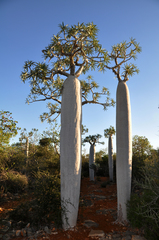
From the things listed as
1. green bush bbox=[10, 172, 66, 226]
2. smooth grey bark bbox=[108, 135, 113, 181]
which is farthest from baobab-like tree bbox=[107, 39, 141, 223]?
smooth grey bark bbox=[108, 135, 113, 181]

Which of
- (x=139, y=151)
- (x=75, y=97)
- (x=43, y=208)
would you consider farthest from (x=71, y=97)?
(x=139, y=151)

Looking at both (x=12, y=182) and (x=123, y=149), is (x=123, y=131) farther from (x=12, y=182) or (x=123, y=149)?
(x=12, y=182)

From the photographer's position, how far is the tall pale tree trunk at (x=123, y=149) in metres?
5.84

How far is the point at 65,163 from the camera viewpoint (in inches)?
209

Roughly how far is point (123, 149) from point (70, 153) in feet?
6.92

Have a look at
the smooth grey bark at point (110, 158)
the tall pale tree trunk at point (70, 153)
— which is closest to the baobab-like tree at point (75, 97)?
the tall pale tree trunk at point (70, 153)

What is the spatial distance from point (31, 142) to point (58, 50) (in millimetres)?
11239

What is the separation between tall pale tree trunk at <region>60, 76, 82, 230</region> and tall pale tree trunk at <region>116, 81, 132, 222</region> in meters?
1.62

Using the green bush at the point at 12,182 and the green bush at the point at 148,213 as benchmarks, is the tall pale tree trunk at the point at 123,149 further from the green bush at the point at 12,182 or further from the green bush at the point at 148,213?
the green bush at the point at 12,182

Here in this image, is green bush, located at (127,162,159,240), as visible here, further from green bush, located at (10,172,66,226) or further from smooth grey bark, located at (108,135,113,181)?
smooth grey bark, located at (108,135,113,181)

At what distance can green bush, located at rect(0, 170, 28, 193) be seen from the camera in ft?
30.7

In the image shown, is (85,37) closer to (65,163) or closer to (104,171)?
(65,163)

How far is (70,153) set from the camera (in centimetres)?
532

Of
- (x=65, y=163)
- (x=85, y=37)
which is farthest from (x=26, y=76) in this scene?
(x=65, y=163)
